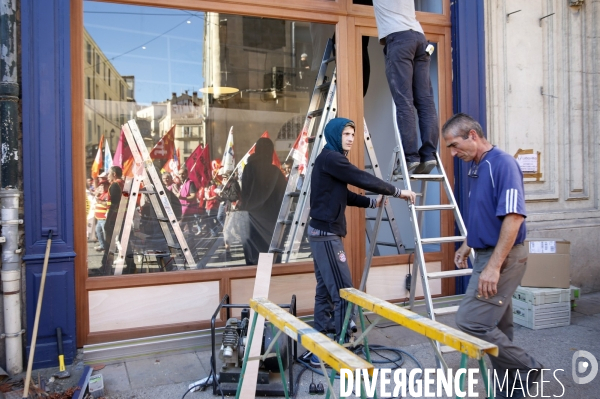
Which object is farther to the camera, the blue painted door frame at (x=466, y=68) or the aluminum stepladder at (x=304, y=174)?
the blue painted door frame at (x=466, y=68)

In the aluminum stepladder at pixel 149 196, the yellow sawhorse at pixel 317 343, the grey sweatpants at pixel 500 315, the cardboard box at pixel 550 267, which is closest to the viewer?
the yellow sawhorse at pixel 317 343

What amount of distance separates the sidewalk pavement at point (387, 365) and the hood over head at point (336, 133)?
5.63 ft

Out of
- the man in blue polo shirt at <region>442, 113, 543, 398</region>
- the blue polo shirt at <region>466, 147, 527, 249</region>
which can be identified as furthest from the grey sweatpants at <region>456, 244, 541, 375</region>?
the blue polo shirt at <region>466, 147, 527, 249</region>

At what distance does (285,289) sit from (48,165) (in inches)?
90.9

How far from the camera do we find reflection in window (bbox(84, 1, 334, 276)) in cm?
464

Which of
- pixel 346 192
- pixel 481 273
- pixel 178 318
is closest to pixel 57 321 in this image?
pixel 178 318

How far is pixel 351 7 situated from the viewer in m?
5.03

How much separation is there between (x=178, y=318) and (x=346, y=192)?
1.85 metres

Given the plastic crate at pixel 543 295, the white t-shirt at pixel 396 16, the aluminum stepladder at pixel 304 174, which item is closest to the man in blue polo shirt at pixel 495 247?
the white t-shirt at pixel 396 16

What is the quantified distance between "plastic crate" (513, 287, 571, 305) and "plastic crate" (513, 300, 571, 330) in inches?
1.3

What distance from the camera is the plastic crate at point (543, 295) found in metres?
4.80

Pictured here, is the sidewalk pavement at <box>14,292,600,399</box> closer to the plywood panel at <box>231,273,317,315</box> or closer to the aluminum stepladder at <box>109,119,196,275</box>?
the plywood panel at <box>231,273,317,315</box>

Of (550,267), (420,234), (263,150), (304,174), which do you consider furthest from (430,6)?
(550,267)

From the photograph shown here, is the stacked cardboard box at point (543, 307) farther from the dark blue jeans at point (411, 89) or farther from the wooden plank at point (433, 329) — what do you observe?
the wooden plank at point (433, 329)
